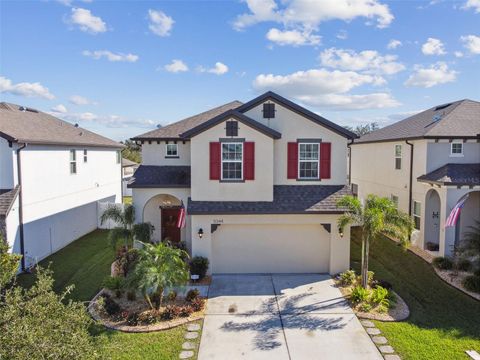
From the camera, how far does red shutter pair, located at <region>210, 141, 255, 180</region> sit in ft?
47.6

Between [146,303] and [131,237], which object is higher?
[131,237]

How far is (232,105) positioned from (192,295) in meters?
11.6

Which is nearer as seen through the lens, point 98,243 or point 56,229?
point 56,229

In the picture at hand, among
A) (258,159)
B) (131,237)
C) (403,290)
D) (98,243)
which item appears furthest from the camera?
(98,243)

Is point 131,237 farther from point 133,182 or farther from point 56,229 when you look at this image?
point 56,229

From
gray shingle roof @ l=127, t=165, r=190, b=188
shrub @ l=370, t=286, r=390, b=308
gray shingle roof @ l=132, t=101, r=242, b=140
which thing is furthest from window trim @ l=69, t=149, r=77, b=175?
shrub @ l=370, t=286, r=390, b=308

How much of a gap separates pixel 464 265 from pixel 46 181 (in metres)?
19.5

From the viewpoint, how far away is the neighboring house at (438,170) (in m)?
16.0

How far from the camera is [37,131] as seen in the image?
1752 cm

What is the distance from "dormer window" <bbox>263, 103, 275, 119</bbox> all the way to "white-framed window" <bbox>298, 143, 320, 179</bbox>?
181 centimetres

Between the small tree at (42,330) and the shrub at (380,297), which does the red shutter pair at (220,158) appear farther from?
the small tree at (42,330)

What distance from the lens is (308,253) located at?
15008 millimetres

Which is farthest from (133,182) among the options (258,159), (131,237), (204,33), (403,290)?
(403,290)

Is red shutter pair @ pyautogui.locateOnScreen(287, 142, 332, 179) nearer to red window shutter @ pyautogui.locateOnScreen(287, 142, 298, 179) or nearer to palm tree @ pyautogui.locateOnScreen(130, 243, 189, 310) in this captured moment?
red window shutter @ pyautogui.locateOnScreen(287, 142, 298, 179)
